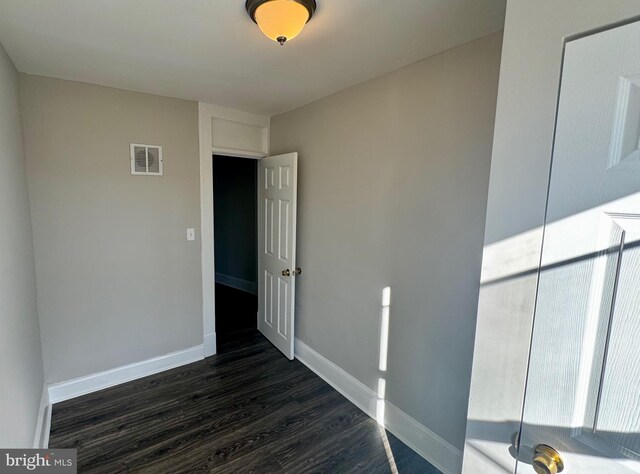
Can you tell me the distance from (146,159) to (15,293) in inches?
53.4

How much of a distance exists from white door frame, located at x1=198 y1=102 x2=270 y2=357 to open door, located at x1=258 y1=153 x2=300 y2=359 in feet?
0.98

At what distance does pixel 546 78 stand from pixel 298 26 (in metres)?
0.98

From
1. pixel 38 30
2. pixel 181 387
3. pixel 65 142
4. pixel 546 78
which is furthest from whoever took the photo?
pixel 181 387

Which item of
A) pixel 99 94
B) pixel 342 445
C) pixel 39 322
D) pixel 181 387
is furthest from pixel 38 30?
pixel 342 445

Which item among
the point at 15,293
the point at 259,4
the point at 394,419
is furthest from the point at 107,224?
the point at 394,419

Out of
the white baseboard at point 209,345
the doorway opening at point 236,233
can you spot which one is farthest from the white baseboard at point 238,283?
the white baseboard at point 209,345

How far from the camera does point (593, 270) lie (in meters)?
0.72

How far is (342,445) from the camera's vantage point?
2.04 metres

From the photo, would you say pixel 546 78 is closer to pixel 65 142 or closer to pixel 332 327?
pixel 332 327

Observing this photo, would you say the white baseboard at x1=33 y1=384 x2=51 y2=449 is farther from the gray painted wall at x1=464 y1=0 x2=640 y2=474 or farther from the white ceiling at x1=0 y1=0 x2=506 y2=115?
the gray painted wall at x1=464 y1=0 x2=640 y2=474

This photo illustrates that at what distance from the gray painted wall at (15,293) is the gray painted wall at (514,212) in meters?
1.76

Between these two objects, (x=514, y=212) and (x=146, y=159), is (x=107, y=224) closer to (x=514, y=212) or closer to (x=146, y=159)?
(x=146, y=159)

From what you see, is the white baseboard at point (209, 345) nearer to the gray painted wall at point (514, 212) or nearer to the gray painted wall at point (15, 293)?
the gray painted wall at point (15, 293)

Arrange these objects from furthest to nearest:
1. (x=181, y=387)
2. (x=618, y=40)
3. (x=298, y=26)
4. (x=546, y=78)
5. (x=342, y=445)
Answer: (x=181, y=387) < (x=342, y=445) < (x=298, y=26) < (x=546, y=78) < (x=618, y=40)
